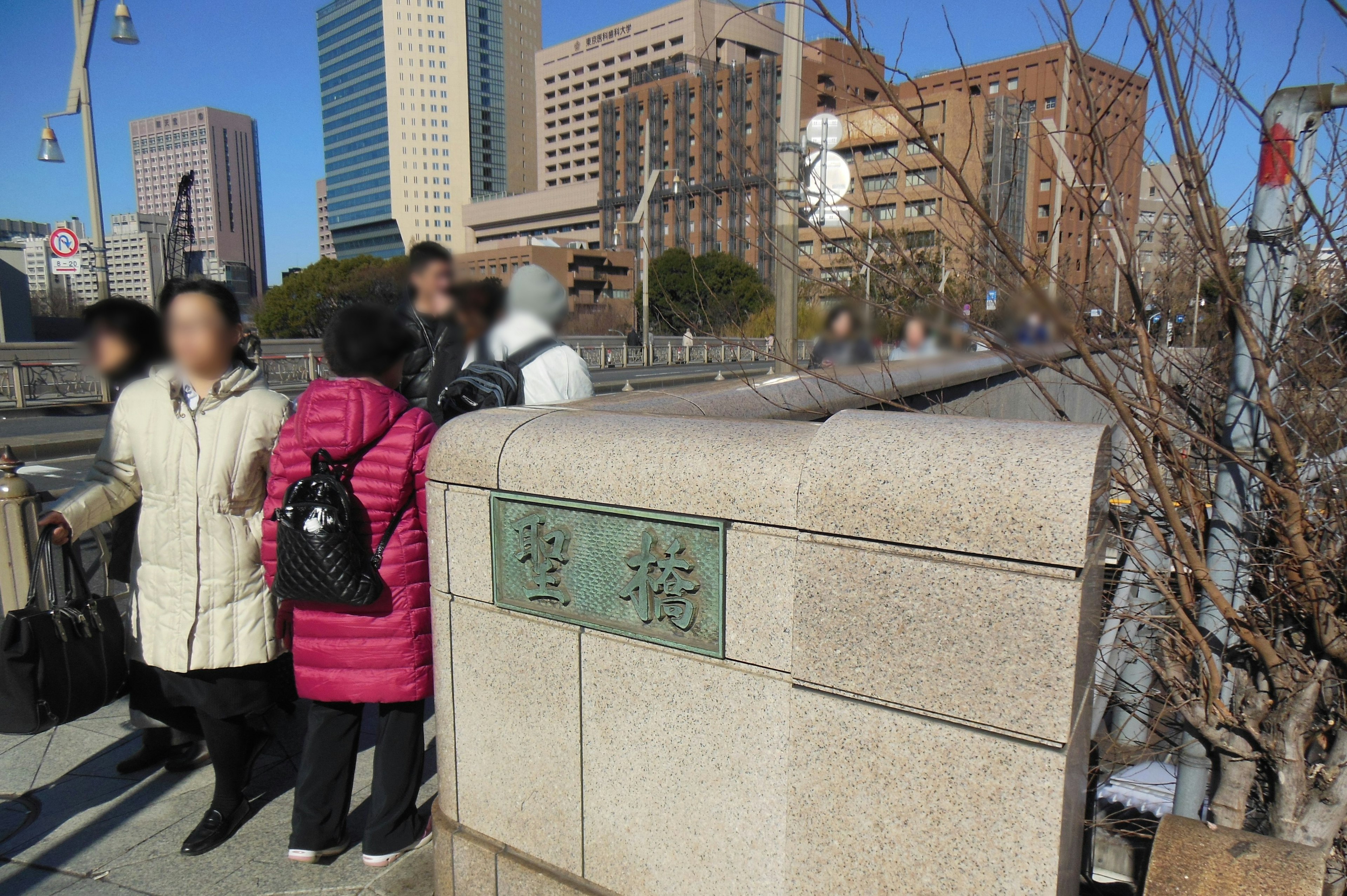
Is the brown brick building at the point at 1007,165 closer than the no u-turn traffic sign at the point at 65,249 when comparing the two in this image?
Yes

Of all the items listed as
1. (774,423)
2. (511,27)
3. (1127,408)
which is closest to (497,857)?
(774,423)

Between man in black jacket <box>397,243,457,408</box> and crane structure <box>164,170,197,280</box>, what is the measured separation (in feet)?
58.4

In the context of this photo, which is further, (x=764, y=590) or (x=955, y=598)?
(x=764, y=590)

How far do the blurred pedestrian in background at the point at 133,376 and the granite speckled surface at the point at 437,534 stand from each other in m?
1.62

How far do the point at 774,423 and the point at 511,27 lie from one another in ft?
463

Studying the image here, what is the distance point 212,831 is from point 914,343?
2994mm

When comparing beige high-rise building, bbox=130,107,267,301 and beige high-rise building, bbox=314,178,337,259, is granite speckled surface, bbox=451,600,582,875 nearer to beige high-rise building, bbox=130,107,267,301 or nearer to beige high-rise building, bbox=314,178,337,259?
beige high-rise building, bbox=130,107,267,301

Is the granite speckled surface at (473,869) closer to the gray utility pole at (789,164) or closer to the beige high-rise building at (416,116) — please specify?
the gray utility pole at (789,164)

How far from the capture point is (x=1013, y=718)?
1.61 m

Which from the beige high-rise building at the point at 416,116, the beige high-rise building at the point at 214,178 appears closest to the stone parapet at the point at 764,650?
the beige high-rise building at the point at 214,178

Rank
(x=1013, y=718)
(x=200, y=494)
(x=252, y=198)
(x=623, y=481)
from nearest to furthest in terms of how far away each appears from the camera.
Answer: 1. (x=1013, y=718)
2. (x=623, y=481)
3. (x=200, y=494)
4. (x=252, y=198)

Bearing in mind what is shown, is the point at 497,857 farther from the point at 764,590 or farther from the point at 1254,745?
the point at 1254,745

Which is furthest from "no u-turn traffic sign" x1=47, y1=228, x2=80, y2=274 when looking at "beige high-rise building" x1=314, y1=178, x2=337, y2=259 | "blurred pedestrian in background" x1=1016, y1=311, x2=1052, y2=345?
"beige high-rise building" x1=314, y1=178, x2=337, y2=259

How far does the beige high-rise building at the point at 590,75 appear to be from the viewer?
93062mm
